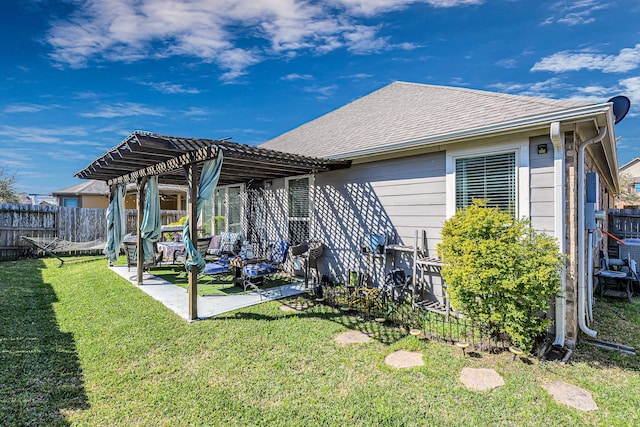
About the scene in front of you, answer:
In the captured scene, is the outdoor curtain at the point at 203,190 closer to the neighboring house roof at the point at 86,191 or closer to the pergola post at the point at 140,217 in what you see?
the pergola post at the point at 140,217

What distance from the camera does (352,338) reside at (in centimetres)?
410

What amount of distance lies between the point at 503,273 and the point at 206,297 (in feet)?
16.9

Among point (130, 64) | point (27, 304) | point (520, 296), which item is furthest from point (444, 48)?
point (27, 304)

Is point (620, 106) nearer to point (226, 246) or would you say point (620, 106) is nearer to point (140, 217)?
point (226, 246)

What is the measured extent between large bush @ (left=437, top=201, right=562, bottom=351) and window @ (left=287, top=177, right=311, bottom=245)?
432 centimetres

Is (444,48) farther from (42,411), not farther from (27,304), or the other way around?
(27,304)

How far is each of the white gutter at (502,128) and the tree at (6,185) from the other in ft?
76.6

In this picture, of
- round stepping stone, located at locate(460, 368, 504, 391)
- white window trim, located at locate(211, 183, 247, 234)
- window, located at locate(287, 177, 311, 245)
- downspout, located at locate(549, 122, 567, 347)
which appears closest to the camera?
round stepping stone, located at locate(460, 368, 504, 391)

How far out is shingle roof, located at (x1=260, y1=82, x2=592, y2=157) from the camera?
4575 mm

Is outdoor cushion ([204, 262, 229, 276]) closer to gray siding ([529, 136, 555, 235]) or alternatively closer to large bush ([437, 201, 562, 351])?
large bush ([437, 201, 562, 351])

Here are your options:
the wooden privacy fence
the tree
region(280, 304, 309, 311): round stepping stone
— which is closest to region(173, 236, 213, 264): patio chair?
region(280, 304, 309, 311): round stepping stone

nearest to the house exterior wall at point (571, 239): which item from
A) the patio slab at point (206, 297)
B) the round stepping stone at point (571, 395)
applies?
the round stepping stone at point (571, 395)

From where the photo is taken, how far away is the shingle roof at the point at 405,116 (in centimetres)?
458

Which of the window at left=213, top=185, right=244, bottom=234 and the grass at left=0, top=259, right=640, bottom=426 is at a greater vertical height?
the window at left=213, top=185, right=244, bottom=234
